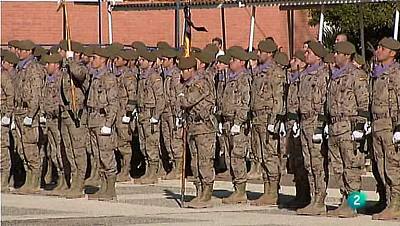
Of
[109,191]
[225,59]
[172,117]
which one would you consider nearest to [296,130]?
[225,59]

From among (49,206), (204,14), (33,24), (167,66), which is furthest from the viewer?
(204,14)

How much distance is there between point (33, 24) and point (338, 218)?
14.3 meters

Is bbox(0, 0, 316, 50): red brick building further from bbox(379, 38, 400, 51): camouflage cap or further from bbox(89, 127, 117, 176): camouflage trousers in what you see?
bbox(379, 38, 400, 51): camouflage cap

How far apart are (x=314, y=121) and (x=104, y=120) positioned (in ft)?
10.3

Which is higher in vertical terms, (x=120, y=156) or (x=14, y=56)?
(x=14, y=56)

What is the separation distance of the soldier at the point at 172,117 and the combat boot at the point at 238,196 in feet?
9.39

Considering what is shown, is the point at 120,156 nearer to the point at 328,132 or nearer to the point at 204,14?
the point at 328,132

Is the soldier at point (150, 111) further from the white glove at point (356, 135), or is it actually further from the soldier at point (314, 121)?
the white glove at point (356, 135)

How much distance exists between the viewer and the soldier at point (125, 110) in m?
19.0

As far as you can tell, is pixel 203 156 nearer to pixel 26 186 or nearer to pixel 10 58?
pixel 26 186

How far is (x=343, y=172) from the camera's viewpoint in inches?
578

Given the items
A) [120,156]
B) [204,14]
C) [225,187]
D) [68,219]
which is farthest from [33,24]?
[68,219]

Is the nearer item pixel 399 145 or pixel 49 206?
pixel 399 145

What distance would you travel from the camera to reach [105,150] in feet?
54.1
